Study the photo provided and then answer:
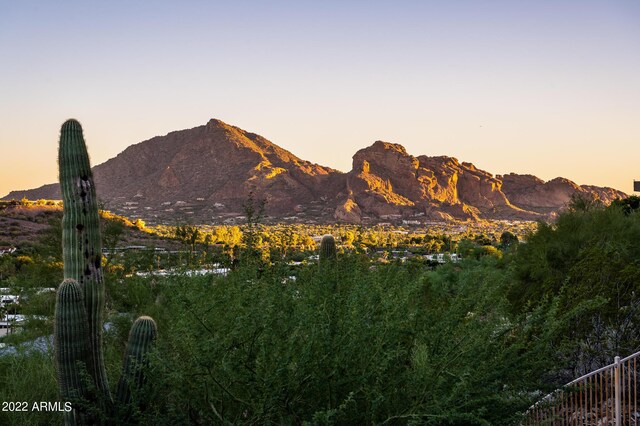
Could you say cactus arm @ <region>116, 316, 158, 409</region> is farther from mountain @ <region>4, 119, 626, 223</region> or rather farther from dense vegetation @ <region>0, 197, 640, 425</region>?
mountain @ <region>4, 119, 626, 223</region>

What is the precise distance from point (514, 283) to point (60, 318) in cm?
1153

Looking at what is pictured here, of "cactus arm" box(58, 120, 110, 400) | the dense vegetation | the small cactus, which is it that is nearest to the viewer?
the dense vegetation

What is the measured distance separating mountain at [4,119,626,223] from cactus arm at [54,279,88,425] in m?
110

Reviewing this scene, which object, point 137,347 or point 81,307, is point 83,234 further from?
point 137,347

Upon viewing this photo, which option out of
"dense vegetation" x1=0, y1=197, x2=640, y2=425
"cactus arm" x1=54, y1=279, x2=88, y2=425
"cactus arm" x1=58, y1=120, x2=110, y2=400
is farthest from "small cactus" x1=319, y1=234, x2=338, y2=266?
"cactus arm" x1=54, y1=279, x2=88, y2=425

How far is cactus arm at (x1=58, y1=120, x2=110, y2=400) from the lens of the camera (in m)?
7.55

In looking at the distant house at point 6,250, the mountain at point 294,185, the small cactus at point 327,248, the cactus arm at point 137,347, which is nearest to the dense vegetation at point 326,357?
the cactus arm at point 137,347

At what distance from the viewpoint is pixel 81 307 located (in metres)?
7.18

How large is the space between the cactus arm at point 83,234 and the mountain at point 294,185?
109 metres

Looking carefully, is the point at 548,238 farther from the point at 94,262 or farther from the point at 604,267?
the point at 94,262

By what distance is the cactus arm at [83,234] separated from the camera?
24.8ft

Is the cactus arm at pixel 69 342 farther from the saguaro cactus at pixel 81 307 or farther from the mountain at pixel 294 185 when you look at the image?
the mountain at pixel 294 185

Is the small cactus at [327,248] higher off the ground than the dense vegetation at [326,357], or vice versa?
the small cactus at [327,248]

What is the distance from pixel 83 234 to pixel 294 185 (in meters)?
142
